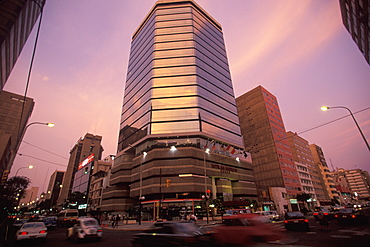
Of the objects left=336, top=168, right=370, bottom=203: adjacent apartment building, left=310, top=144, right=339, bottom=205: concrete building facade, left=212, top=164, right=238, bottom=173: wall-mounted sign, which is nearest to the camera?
left=212, top=164, right=238, bottom=173: wall-mounted sign

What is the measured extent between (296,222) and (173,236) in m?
11.9

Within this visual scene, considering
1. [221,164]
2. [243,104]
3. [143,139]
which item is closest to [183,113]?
[143,139]

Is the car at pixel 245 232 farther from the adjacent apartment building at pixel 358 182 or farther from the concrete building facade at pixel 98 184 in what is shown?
the adjacent apartment building at pixel 358 182

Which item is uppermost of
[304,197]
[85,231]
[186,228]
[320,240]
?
[304,197]

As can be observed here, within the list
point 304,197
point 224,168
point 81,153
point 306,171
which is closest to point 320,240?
point 224,168

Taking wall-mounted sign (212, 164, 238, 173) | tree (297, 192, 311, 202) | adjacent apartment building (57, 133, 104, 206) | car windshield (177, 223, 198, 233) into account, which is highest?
adjacent apartment building (57, 133, 104, 206)

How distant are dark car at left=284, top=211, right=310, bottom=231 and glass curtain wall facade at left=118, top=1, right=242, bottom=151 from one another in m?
39.9

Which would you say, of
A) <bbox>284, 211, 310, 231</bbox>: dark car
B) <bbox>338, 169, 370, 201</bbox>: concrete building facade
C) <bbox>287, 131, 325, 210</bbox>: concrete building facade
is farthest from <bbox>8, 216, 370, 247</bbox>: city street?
<bbox>338, 169, 370, 201</bbox>: concrete building facade

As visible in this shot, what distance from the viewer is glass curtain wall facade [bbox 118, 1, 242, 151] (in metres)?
57.5

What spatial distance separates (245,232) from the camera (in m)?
8.16

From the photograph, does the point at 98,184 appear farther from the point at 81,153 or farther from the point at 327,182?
the point at 327,182

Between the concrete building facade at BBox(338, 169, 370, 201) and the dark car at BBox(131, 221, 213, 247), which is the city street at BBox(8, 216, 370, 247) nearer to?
the dark car at BBox(131, 221, 213, 247)

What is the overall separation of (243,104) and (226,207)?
202ft

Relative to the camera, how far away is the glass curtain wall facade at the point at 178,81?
189 ft
